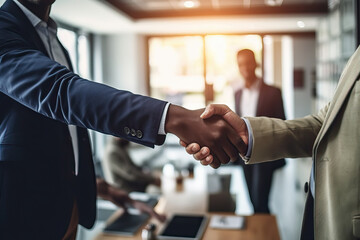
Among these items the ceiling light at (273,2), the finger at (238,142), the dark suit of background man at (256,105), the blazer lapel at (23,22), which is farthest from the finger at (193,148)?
the ceiling light at (273,2)

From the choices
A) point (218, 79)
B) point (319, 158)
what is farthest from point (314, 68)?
point (319, 158)

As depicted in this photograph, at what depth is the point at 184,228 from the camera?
1978mm

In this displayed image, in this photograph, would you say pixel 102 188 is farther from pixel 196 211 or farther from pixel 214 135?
pixel 196 211

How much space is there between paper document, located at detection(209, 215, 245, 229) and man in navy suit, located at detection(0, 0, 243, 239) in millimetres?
922

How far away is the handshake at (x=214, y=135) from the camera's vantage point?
1.15m

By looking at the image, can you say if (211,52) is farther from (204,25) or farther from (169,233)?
(169,233)

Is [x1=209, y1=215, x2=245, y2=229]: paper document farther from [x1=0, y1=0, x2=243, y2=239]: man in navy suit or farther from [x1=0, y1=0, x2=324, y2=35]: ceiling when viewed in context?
[x1=0, y1=0, x2=324, y2=35]: ceiling

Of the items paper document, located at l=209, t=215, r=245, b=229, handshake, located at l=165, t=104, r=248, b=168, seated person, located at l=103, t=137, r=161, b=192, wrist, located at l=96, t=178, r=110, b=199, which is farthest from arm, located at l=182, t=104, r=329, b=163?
seated person, located at l=103, t=137, r=161, b=192

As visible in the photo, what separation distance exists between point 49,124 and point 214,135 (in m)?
0.48

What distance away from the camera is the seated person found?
152 inches

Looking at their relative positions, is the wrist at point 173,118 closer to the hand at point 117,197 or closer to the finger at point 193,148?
the finger at point 193,148

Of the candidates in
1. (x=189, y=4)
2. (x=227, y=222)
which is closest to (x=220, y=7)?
(x=189, y=4)

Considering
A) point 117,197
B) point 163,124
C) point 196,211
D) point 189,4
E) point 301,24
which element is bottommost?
point 196,211

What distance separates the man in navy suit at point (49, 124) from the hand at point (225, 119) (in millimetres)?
19
